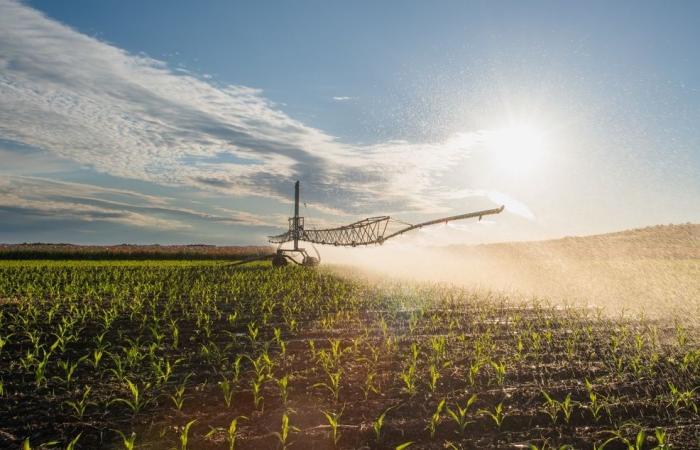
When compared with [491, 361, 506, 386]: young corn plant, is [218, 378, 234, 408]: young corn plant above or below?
below

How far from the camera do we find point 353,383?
6.90 m

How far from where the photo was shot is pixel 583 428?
5660 millimetres

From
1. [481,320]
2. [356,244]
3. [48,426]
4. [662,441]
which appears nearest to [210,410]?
[48,426]

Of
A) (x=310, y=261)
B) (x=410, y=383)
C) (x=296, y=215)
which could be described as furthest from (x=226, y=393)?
(x=296, y=215)

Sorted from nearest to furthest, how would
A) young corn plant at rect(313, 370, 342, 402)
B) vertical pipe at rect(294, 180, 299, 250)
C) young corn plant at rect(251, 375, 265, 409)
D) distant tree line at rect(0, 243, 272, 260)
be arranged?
young corn plant at rect(251, 375, 265, 409), young corn plant at rect(313, 370, 342, 402), vertical pipe at rect(294, 180, 299, 250), distant tree line at rect(0, 243, 272, 260)

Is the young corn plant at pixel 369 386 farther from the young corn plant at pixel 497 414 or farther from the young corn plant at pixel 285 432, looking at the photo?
the young corn plant at pixel 497 414

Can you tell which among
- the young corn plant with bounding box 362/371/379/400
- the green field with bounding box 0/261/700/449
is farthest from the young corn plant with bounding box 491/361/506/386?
the young corn plant with bounding box 362/371/379/400

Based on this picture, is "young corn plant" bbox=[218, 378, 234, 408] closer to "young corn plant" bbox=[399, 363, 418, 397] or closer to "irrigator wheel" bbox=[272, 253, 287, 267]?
"young corn plant" bbox=[399, 363, 418, 397]

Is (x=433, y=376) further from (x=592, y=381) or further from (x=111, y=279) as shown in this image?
(x=111, y=279)

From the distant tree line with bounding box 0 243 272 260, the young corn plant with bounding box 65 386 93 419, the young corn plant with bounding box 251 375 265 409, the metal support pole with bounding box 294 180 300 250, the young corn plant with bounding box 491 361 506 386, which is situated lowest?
the young corn plant with bounding box 65 386 93 419

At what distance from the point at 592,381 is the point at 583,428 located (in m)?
1.88

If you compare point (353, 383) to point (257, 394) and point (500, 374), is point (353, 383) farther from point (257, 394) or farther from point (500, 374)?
point (500, 374)

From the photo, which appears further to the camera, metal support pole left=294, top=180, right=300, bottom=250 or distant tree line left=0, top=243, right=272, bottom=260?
distant tree line left=0, top=243, right=272, bottom=260

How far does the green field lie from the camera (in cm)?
538
